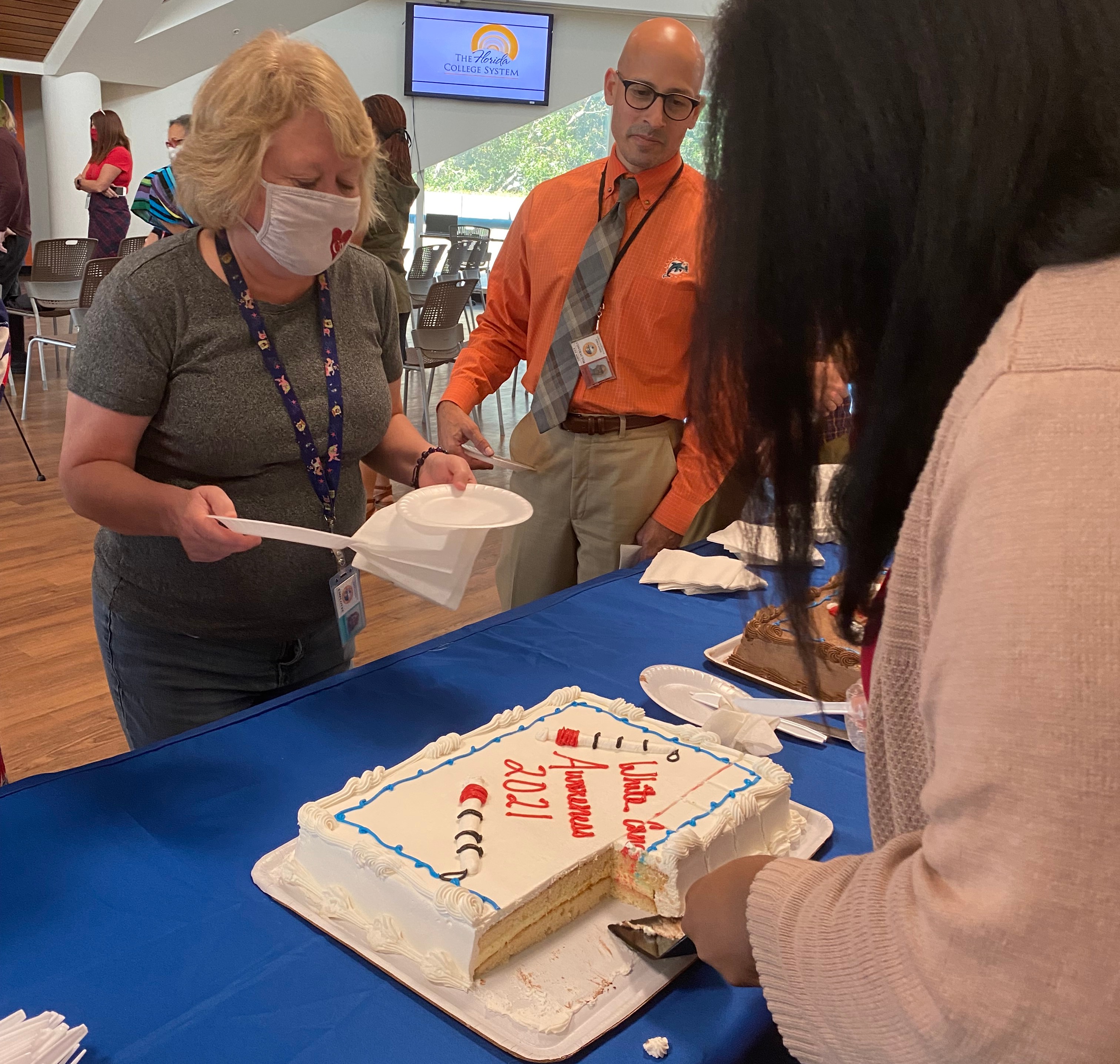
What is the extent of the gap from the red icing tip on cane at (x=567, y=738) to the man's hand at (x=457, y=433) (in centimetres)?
83

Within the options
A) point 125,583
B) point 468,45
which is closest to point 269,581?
point 125,583

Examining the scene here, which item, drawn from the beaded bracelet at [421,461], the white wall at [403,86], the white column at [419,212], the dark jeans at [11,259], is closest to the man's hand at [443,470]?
the beaded bracelet at [421,461]

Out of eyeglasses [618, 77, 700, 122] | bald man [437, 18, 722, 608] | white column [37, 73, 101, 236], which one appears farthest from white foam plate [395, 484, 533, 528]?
white column [37, 73, 101, 236]

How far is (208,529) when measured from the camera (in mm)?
1185

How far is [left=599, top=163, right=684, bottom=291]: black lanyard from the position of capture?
211 centimetres

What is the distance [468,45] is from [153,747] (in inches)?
425

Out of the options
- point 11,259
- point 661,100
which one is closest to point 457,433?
point 661,100

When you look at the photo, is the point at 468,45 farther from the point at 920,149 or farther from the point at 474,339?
the point at 920,149

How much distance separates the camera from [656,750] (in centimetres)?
114

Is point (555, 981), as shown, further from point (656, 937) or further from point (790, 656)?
point (790, 656)

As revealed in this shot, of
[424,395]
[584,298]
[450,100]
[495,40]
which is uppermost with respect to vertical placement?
[495,40]

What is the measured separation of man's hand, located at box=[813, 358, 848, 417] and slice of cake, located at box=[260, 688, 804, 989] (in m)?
0.45

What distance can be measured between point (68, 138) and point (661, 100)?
8.85m

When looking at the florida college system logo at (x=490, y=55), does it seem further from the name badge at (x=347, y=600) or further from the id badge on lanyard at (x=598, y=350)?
the name badge at (x=347, y=600)
